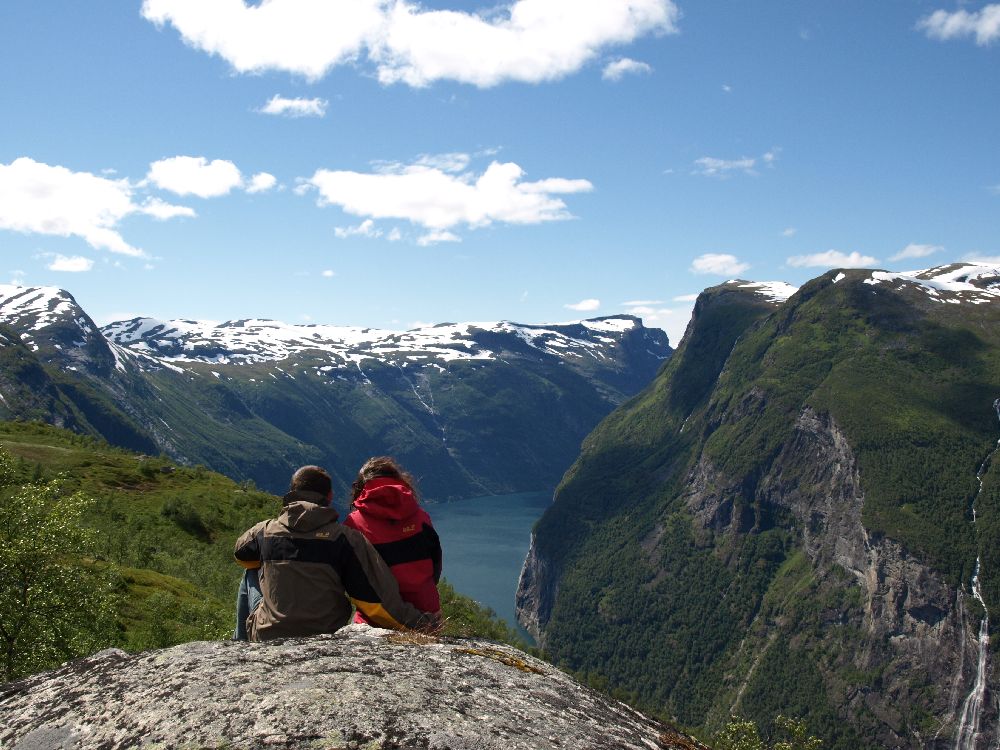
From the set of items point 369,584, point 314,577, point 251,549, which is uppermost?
point 251,549

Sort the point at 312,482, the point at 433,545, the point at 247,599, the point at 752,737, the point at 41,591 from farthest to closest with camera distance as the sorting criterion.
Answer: the point at 752,737 → the point at 41,591 → the point at 433,545 → the point at 247,599 → the point at 312,482

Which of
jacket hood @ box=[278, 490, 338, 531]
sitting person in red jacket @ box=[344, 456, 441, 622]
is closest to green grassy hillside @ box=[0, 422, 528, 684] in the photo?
sitting person in red jacket @ box=[344, 456, 441, 622]

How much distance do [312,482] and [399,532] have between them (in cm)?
163

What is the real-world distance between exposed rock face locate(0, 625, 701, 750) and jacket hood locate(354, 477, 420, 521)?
2239mm

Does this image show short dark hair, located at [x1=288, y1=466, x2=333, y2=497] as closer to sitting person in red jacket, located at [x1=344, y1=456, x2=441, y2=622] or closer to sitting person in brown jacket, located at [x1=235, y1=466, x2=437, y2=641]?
sitting person in brown jacket, located at [x1=235, y1=466, x2=437, y2=641]

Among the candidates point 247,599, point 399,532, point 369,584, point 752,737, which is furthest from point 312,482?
point 752,737

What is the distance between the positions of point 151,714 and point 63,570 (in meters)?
15.8

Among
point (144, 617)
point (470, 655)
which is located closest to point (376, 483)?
point (470, 655)

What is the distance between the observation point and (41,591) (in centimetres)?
1905

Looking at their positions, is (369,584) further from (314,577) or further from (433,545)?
(433,545)

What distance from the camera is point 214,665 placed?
789cm

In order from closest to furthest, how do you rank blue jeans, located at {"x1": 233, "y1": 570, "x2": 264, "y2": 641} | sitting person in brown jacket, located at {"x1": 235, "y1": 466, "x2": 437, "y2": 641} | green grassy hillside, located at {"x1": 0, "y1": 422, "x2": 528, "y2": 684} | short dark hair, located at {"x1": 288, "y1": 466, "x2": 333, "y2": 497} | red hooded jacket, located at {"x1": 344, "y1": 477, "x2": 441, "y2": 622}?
sitting person in brown jacket, located at {"x1": 235, "y1": 466, "x2": 437, "y2": 641} < short dark hair, located at {"x1": 288, "y1": 466, "x2": 333, "y2": 497} < blue jeans, located at {"x1": 233, "y1": 570, "x2": 264, "y2": 641} < red hooded jacket, located at {"x1": 344, "y1": 477, "x2": 441, "y2": 622} < green grassy hillside, located at {"x1": 0, "y1": 422, "x2": 528, "y2": 684}

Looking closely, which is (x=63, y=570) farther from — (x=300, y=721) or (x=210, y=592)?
(x=210, y=592)

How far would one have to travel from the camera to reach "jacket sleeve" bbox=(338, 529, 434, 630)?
33.1ft
